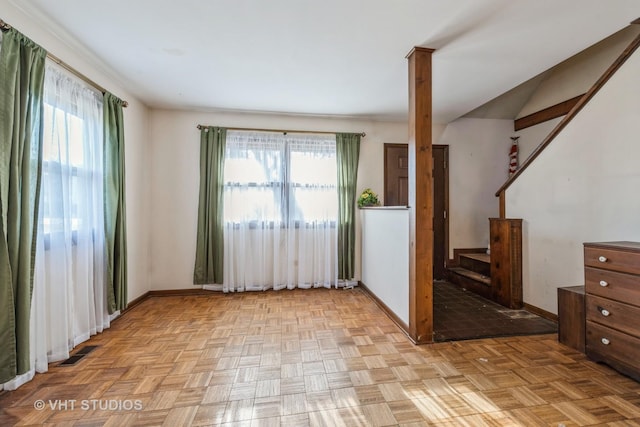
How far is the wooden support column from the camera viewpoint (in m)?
2.29

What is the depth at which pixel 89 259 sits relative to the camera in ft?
8.00

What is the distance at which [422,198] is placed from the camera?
2303mm

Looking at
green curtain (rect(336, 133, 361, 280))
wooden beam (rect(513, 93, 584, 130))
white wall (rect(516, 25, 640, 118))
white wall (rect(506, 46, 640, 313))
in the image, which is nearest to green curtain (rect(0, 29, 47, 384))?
green curtain (rect(336, 133, 361, 280))

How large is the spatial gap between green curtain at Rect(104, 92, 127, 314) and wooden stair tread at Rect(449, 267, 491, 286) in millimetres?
4276

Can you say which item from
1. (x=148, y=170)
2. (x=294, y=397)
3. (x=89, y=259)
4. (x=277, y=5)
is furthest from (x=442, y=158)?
(x=89, y=259)

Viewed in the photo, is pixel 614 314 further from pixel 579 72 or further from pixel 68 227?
pixel 68 227

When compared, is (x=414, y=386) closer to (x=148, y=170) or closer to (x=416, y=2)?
(x=416, y=2)

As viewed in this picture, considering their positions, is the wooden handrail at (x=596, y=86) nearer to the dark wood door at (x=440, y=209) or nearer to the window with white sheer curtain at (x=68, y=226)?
the dark wood door at (x=440, y=209)

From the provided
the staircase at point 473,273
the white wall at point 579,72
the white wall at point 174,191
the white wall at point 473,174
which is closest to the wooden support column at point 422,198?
the staircase at point 473,273

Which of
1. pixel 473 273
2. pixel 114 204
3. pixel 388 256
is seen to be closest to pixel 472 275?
pixel 473 273

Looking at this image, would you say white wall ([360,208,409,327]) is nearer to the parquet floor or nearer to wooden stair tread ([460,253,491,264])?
the parquet floor

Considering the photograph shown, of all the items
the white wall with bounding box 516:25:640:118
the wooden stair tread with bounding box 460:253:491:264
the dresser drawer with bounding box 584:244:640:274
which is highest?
the white wall with bounding box 516:25:640:118

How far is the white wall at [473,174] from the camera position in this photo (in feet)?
14.3

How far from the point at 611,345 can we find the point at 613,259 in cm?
61
